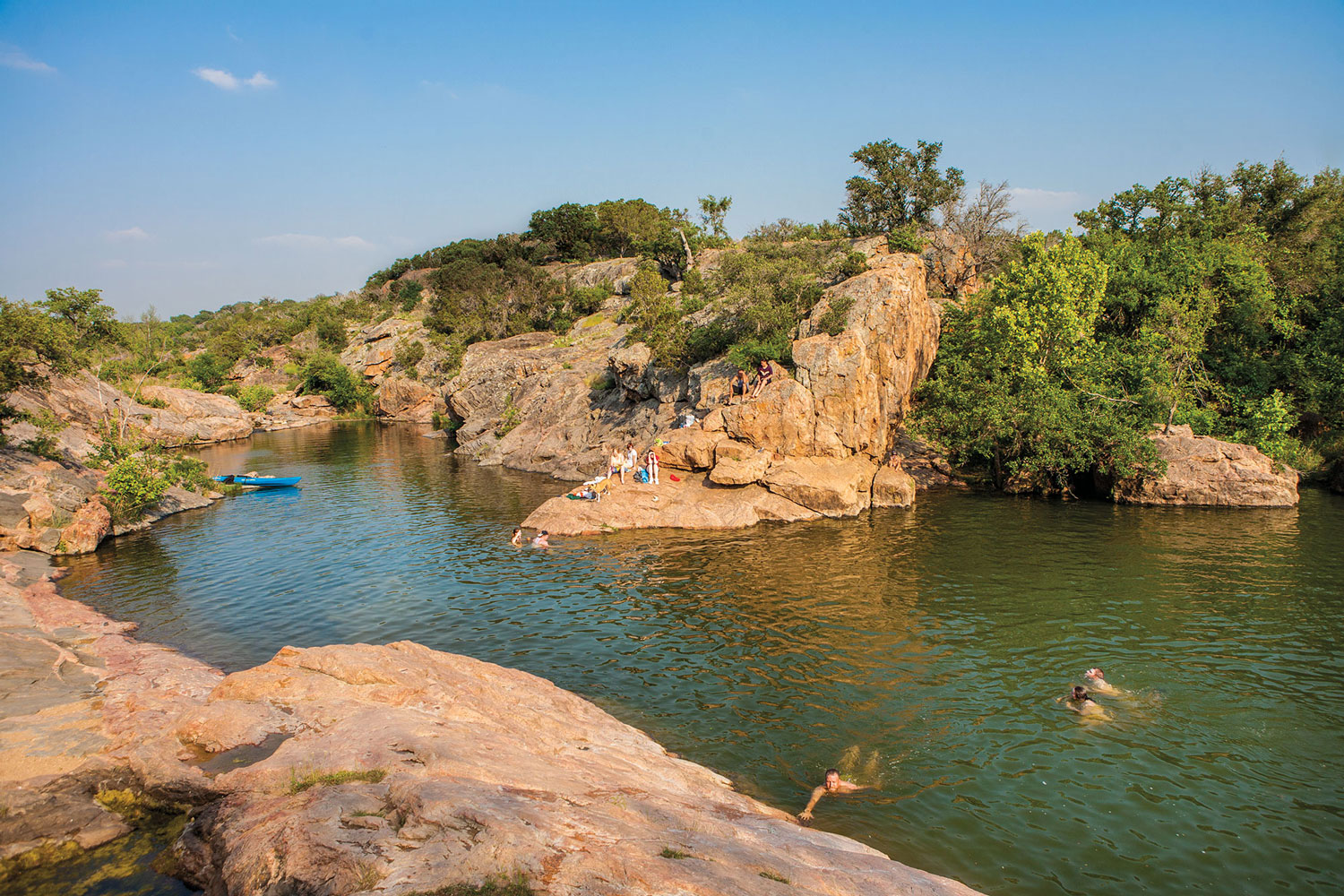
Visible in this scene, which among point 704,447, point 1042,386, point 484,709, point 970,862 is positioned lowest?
point 970,862

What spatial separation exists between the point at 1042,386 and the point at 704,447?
17.1m

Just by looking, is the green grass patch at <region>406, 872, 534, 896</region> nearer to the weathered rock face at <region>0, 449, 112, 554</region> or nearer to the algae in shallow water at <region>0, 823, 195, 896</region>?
the algae in shallow water at <region>0, 823, 195, 896</region>

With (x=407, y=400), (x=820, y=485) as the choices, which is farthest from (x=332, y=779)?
(x=407, y=400)

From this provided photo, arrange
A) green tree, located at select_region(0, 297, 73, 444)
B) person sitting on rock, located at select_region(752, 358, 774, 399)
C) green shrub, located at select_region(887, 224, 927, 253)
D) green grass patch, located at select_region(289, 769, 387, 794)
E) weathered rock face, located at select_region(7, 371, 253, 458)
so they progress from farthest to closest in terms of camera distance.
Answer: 1. green shrub, located at select_region(887, 224, 927, 253)
2. weathered rock face, located at select_region(7, 371, 253, 458)
3. person sitting on rock, located at select_region(752, 358, 774, 399)
4. green tree, located at select_region(0, 297, 73, 444)
5. green grass patch, located at select_region(289, 769, 387, 794)

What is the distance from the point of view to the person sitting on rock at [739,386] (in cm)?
3334

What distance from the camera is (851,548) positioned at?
1017 inches

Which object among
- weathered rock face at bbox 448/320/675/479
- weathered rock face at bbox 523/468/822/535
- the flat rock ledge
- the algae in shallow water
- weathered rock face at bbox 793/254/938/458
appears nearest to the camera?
the flat rock ledge

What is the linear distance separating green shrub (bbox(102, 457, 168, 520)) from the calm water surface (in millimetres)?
1539

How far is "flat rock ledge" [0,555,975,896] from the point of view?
6887mm

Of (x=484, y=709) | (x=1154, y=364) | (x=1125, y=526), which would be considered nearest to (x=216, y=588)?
(x=484, y=709)

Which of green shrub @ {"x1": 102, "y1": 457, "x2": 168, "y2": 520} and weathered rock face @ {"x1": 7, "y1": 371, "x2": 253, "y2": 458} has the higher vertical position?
weathered rock face @ {"x1": 7, "y1": 371, "x2": 253, "y2": 458}

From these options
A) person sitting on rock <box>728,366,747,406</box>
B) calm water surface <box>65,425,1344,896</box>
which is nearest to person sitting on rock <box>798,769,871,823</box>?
calm water surface <box>65,425,1344,896</box>

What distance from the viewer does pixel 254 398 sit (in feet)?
265

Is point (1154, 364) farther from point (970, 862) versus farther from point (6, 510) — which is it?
point (6, 510)
